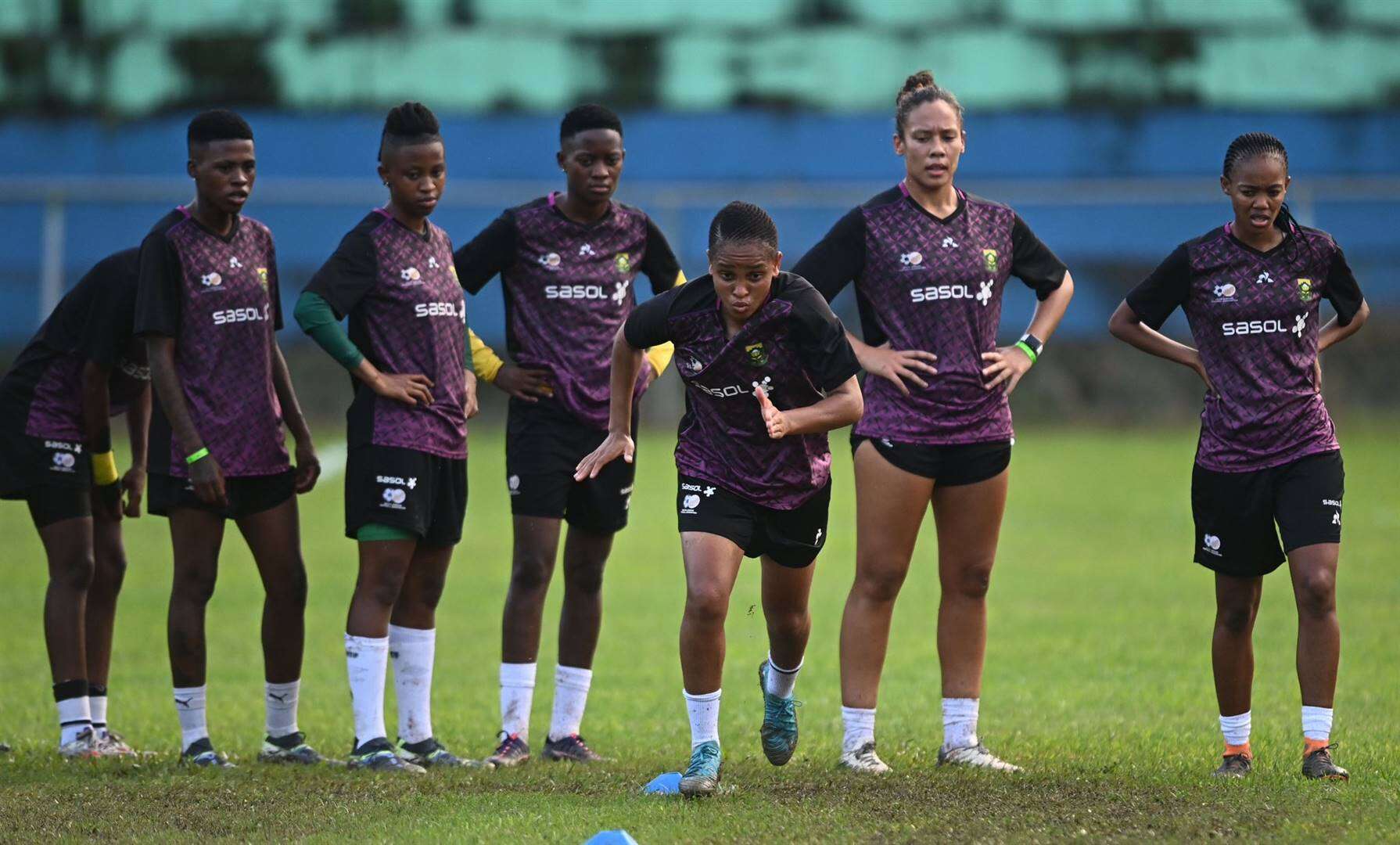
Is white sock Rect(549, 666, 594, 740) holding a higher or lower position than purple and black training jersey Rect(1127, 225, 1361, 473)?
lower

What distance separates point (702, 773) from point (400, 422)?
1.99 metres

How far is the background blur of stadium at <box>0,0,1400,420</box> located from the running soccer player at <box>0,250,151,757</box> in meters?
18.2

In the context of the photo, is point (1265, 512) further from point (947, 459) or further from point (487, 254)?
point (487, 254)

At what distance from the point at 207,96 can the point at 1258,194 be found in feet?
74.2

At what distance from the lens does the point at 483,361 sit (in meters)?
8.14

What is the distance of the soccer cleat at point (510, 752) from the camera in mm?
7555

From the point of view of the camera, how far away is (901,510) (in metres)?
7.23

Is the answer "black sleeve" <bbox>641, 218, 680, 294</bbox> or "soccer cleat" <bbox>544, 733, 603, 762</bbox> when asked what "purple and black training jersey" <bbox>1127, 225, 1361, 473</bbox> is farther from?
"soccer cleat" <bbox>544, 733, 603, 762</bbox>

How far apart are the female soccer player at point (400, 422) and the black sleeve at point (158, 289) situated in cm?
51

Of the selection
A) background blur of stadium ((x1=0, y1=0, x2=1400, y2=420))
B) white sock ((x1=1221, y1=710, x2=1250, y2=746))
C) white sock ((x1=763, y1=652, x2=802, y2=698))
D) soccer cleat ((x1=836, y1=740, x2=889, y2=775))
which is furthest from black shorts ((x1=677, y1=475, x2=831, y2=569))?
background blur of stadium ((x1=0, y1=0, x2=1400, y2=420))

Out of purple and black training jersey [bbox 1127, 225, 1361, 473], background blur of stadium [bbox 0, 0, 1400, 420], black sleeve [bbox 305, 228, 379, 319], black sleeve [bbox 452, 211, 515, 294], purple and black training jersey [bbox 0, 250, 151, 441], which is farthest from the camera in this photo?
background blur of stadium [bbox 0, 0, 1400, 420]

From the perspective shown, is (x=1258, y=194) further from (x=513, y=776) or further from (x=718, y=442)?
(x=513, y=776)

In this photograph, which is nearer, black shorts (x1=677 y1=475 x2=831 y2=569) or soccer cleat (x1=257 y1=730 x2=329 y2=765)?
Answer: black shorts (x1=677 y1=475 x2=831 y2=569)

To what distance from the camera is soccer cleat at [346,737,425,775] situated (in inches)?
288
